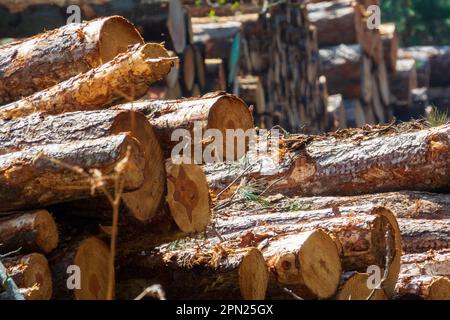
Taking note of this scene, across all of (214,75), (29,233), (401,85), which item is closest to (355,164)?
(29,233)

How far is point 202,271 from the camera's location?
5.00m

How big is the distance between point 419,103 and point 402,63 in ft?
2.26

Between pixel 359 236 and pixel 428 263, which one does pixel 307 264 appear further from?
pixel 428 263

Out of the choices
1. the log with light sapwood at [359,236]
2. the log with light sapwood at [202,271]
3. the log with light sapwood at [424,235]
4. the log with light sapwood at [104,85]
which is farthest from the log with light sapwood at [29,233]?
the log with light sapwood at [424,235]

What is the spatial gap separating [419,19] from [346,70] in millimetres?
7332

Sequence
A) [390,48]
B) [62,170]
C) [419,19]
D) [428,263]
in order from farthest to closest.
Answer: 1. [419,19]
2. [390,48]
3. [428,263]
4. [62,170]

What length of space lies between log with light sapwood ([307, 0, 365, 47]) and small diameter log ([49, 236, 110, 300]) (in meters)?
9.82

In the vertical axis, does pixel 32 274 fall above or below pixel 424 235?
above

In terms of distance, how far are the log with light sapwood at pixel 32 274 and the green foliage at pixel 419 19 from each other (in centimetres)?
1702

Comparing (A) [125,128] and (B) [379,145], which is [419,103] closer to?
(B) [379,145]

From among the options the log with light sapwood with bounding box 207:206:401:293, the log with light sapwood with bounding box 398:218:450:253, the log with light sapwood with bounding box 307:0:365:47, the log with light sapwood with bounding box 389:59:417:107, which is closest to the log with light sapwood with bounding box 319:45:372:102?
the log with light sapwood with bounding box 307:0:365:47

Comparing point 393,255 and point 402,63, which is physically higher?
point 393,255
